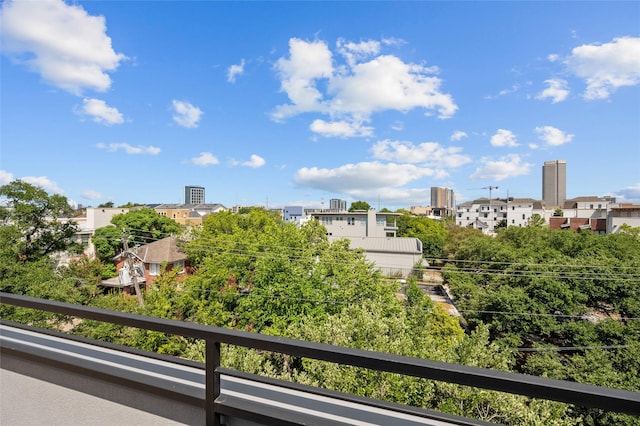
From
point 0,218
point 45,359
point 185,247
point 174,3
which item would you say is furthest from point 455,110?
point 0,218

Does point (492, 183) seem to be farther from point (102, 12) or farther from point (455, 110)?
point (102, 12)

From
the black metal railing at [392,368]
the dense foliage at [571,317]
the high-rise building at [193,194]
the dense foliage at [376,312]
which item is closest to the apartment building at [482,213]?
the dense foliage at [376,312]

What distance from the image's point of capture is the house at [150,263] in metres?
14.9

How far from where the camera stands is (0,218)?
A: 11.6 metres

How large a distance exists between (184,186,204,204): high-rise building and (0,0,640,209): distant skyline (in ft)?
150

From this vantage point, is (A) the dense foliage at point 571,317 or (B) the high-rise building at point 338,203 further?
(B) the high-rise building at point 338,203

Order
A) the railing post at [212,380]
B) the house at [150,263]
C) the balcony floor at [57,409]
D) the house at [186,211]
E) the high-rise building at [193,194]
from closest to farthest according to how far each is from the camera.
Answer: the railing post at [212,380] < the balcony floor at [57,409] < the house at [150,263] < the house at [186,211] < the high-rise building at [193,194]

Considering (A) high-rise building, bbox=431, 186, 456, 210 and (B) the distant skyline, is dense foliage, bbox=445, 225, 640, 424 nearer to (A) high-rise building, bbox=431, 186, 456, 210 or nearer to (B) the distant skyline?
(B) the distant skyline

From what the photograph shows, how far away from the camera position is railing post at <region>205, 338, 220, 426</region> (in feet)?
3.29

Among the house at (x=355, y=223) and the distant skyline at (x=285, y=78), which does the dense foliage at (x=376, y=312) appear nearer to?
the distant skyline at (x=285, y=78)

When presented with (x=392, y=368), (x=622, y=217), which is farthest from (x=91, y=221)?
(x=622, y=217)

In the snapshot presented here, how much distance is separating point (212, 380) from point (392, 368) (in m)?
0.65

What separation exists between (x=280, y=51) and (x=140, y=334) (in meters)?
9.48

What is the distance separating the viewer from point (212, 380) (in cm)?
105
